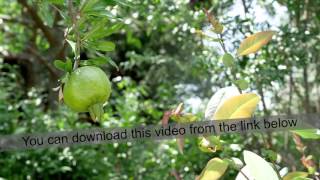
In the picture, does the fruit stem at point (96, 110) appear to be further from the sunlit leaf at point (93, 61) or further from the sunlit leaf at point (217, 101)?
the sunlit leaf at point (217, 101)

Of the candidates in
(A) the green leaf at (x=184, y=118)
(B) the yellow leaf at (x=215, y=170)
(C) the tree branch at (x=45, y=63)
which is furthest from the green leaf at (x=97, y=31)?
(C) the tree branch at (x=45, y=63)

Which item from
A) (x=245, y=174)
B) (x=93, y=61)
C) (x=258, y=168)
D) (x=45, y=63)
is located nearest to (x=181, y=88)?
(x=45, y=63)

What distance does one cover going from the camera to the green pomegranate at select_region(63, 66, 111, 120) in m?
1.01

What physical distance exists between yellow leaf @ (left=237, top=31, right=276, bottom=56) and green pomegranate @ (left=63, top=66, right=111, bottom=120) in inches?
11.6

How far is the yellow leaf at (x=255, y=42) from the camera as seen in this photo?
3.44 ft

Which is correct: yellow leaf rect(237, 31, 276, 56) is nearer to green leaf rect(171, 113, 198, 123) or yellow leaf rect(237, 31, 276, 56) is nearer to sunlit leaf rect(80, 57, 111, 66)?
green leaf rect(171, 113, 198, 123)

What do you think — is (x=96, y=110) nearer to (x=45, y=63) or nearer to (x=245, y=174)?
(x=245, y=174)

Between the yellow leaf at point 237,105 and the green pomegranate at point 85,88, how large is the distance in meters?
0.24

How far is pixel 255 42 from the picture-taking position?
1.05m

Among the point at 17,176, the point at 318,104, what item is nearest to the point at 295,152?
the point at 318,104

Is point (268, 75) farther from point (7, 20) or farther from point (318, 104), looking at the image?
point (7, 20)

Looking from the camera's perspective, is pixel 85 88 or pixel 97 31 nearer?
pixel 85 88

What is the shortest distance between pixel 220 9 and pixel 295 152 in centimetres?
117

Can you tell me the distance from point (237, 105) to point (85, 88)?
30 cm
